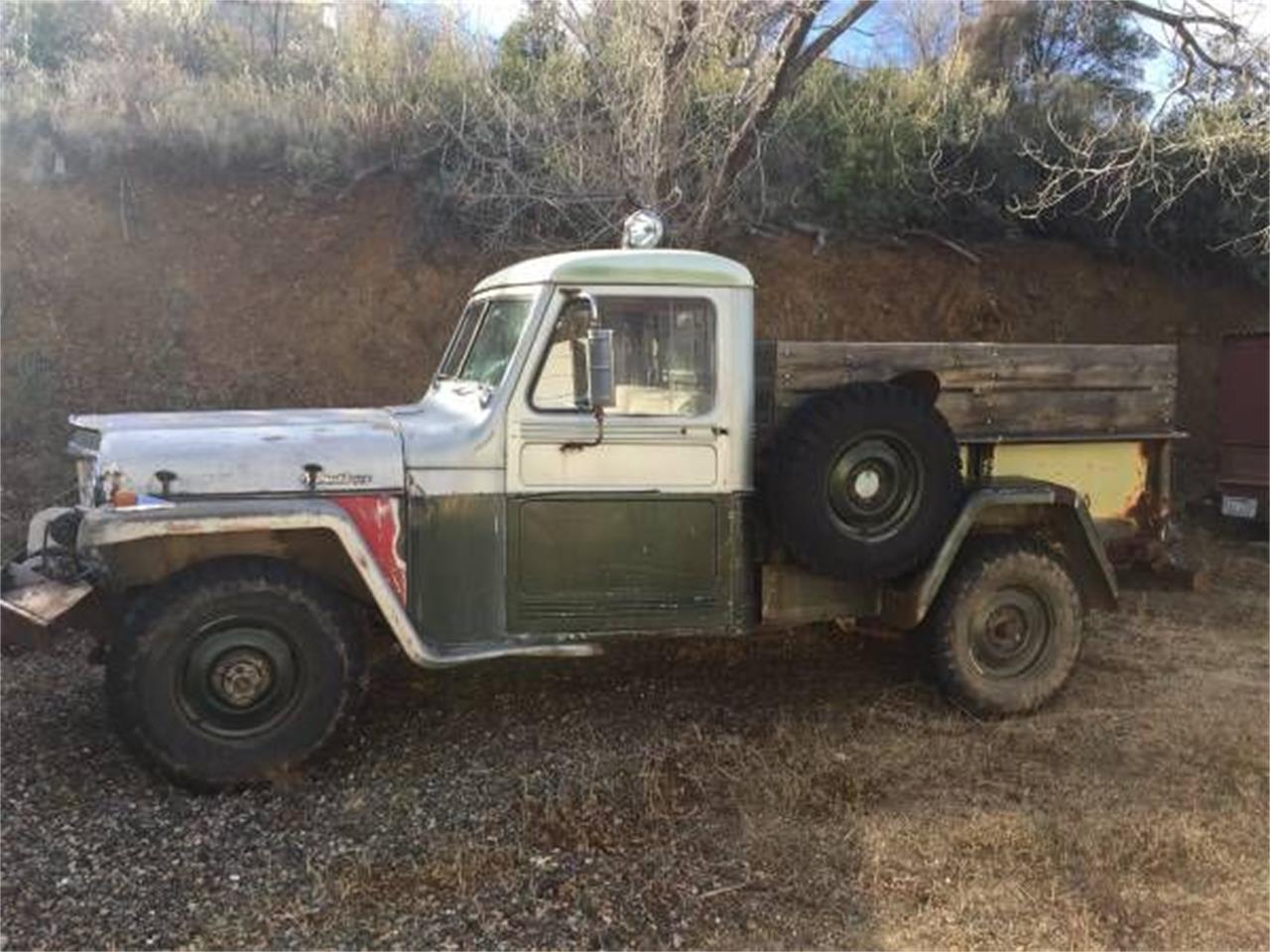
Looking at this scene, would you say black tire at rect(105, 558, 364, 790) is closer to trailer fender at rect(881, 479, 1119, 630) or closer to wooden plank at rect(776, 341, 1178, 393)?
wooden plank at rect(776, 341, 1178, 393)

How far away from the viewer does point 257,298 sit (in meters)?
10.6

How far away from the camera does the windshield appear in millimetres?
5305

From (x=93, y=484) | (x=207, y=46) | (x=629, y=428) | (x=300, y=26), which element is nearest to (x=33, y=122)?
(x=207, y=46)

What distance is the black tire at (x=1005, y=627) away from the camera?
5.86 m

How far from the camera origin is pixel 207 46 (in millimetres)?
12516

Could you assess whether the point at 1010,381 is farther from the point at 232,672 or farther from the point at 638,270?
the point at 232,672

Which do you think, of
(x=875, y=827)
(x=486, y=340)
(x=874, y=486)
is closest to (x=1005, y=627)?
(x=874, y=486)

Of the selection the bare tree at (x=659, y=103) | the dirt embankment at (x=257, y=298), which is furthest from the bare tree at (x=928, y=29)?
the bare tree at (x=659, y=103)

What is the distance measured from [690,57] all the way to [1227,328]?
27.2 feet

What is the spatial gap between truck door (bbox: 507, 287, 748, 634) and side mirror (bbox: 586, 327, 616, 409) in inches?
5.9

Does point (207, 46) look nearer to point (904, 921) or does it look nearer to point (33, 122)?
point (33, 122)

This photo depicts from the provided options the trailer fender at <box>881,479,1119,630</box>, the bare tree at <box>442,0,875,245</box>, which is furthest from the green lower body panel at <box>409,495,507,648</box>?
the bare tree at <box>442,0,875,245</box>

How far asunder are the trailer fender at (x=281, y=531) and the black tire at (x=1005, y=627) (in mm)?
2033

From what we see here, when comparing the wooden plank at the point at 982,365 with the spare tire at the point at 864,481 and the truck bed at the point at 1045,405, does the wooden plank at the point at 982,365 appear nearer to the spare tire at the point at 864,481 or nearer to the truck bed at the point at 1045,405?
the truck bed at the point at 1045,405
